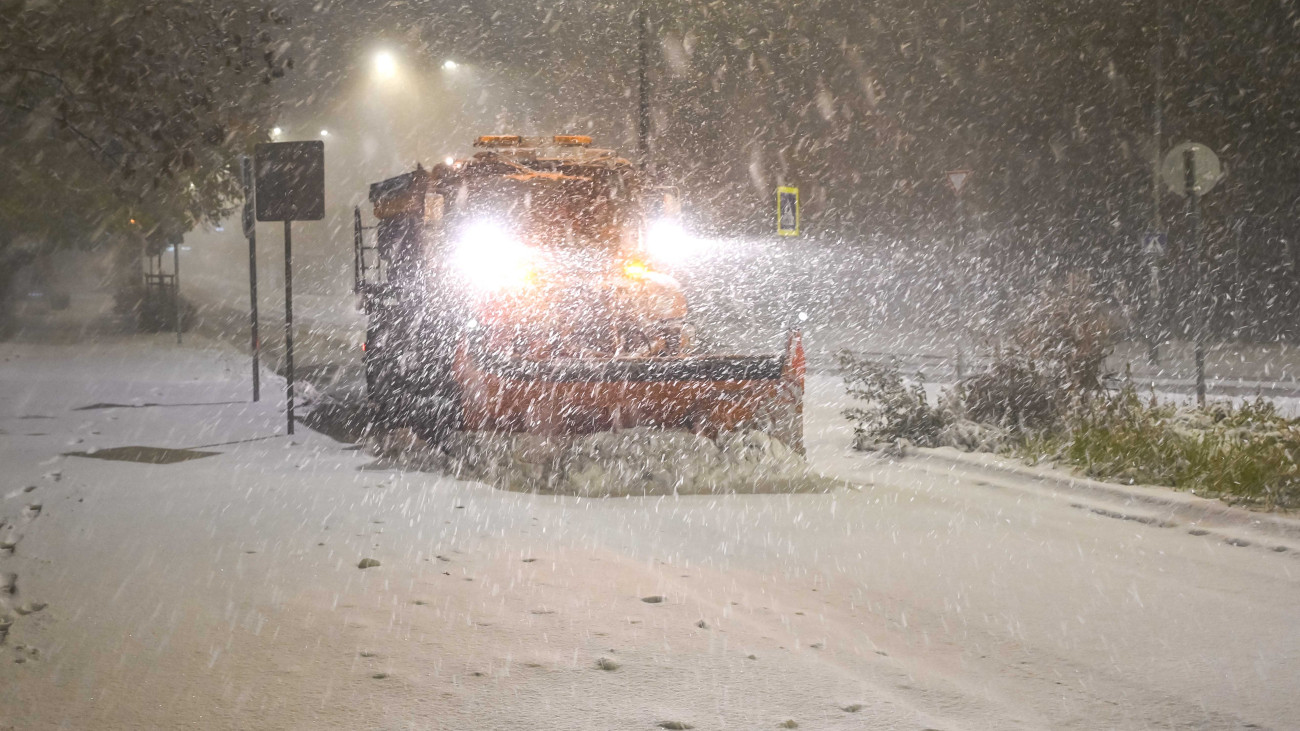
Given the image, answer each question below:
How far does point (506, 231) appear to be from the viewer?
11320 mm

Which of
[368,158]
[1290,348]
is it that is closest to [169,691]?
[1290,348]

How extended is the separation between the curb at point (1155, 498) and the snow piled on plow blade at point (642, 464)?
147 cm

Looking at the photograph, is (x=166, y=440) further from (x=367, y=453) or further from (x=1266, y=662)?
(x=1266, y=662)

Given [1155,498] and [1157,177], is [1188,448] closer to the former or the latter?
[1155,498]

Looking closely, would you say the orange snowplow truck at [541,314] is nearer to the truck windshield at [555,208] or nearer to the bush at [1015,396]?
the truck windshield at [555,208]

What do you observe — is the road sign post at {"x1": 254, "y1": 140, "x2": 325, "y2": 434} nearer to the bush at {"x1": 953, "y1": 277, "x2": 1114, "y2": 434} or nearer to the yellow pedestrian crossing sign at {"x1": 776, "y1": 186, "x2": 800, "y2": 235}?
the bush at {"x1": 953, "y1": 277, "x2": 1114, "y2": 434}

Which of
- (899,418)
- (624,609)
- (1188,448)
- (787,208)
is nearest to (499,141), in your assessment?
(899,418)

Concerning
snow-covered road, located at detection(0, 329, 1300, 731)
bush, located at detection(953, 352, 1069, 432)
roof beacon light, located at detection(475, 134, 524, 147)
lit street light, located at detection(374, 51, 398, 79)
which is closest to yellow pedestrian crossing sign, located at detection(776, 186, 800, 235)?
roof beacon light, located at detection(475, 134, 524, 147)

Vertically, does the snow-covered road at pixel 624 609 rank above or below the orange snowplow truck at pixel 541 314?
below

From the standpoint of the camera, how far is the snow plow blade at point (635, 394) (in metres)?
9.89

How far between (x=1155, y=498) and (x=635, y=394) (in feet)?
12.7

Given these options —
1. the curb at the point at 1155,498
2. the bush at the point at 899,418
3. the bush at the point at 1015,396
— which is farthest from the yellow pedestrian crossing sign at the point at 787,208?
the curb at the point at 1155,498

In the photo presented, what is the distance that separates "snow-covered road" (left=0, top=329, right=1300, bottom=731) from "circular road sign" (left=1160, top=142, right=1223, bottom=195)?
6.88 meters

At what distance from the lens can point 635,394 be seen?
10016 millimetres
